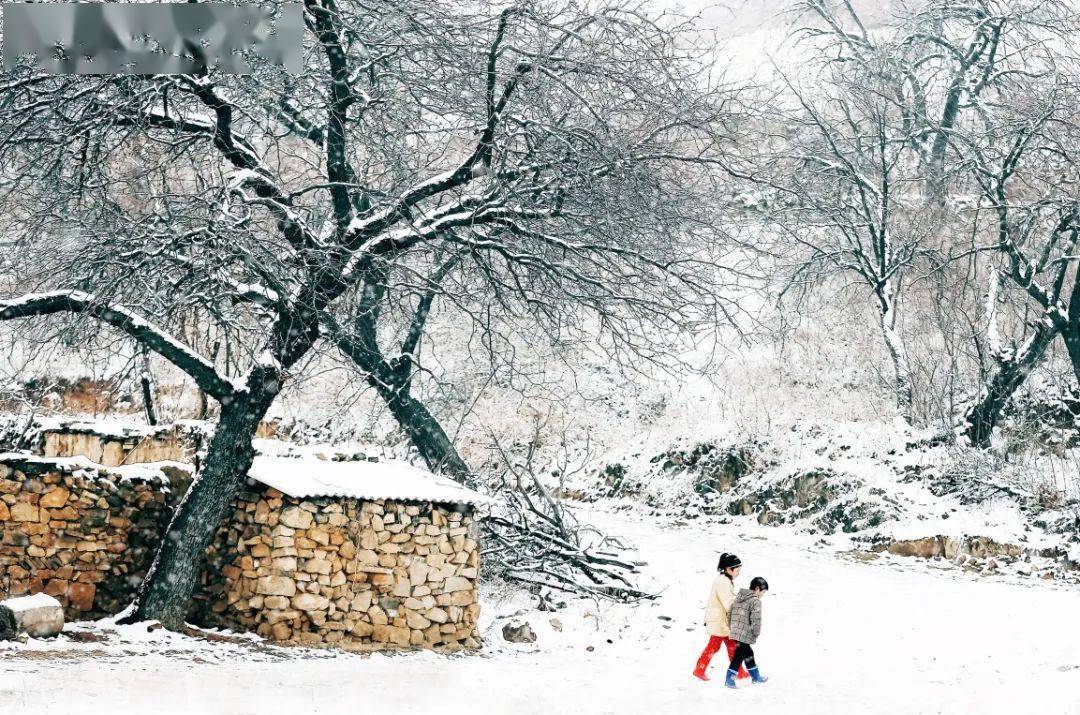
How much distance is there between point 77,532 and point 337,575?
97.5 inches

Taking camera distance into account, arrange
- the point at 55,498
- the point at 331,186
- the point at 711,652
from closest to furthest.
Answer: the point at 711,652, the point at 55,498, the point at 331,186

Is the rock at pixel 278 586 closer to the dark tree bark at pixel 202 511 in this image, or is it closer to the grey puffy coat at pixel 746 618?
the dark tree bark at pixel 202 511

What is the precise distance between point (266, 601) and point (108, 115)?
4.62 metres

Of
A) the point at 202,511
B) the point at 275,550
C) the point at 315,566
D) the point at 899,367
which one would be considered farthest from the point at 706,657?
the point at 899,367

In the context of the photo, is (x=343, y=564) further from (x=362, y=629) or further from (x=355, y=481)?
(x=355, y=481)

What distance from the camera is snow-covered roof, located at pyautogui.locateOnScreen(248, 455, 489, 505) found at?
378 inches

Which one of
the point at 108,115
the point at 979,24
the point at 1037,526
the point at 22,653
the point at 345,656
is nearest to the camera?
the point at 22,653

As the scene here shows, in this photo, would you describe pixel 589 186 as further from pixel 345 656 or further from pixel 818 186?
pixel 818 186

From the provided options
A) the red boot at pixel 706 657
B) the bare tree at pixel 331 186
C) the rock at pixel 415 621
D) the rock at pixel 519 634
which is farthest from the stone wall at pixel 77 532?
the red boot at pixel 706 657

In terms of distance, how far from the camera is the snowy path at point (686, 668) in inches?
288

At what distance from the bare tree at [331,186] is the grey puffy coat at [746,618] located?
2.90 m

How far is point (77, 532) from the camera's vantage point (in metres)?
9.43

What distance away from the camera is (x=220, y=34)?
30.1ft

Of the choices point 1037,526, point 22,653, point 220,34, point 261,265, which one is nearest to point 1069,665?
point 1037,526
